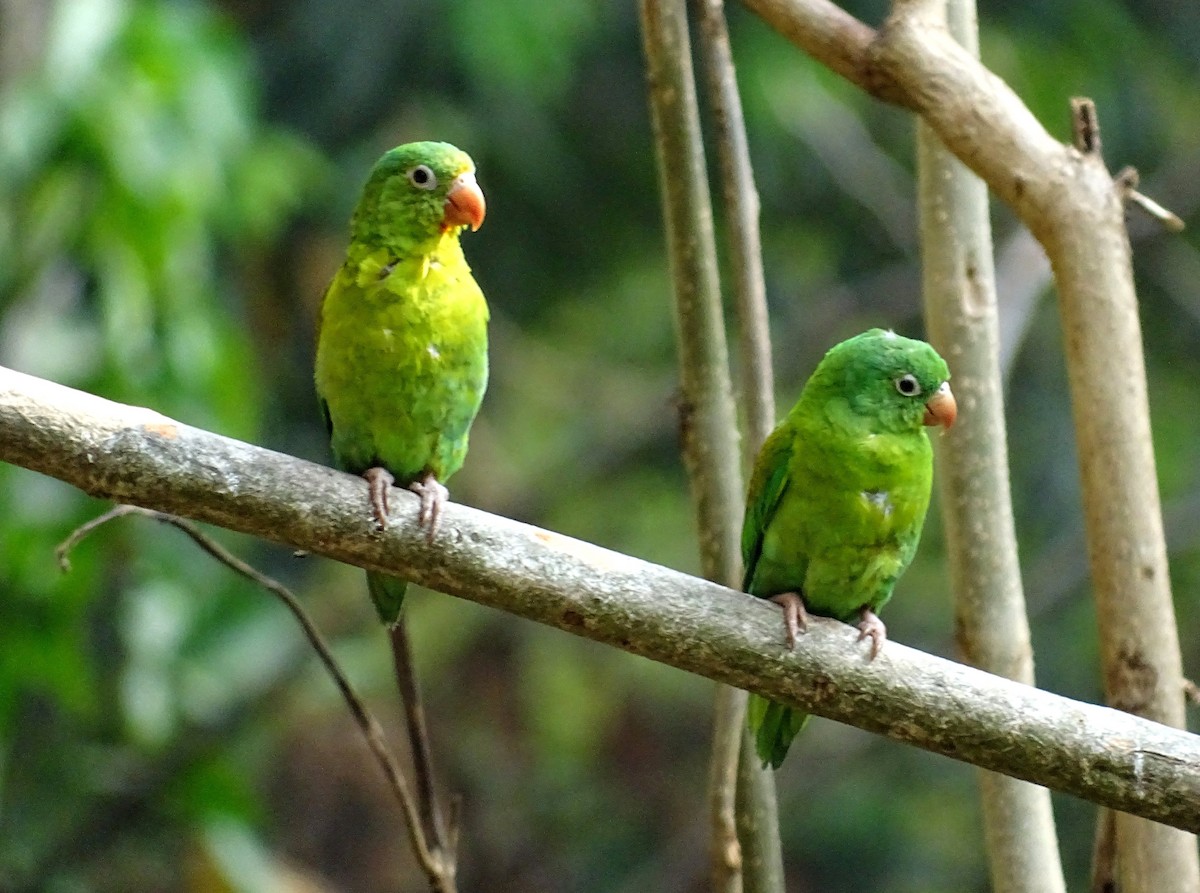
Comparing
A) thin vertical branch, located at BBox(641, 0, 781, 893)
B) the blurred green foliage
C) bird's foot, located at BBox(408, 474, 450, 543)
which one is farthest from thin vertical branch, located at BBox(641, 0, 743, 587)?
the blurred green foliage

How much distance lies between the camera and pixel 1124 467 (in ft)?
7.45

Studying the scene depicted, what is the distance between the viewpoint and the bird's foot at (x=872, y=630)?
209 centimetres

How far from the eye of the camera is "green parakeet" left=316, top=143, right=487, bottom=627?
8.24ft

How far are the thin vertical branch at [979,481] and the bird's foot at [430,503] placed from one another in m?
0.92

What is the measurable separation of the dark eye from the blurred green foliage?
2334mm

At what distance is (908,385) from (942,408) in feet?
0.24

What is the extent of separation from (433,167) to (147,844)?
3.33 m

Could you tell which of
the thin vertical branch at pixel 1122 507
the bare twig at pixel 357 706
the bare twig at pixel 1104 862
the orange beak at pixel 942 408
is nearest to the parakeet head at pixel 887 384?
the orange beak at pixel 942 408

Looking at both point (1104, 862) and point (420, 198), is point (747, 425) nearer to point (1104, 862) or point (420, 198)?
point (420, 198)

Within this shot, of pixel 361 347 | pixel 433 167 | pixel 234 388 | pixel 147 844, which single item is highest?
pixel 234 388

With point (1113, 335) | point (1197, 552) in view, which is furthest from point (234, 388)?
point (1197, 552)

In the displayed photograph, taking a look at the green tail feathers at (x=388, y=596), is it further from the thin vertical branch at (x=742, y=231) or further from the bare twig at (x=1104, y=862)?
the bare twig at (x=1104, y=862)

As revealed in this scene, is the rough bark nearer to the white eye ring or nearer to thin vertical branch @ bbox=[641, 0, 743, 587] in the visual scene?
thin vertical branch @ bbox=[641, 0, 743, 587]

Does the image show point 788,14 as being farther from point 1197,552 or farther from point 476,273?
point 1197,552
